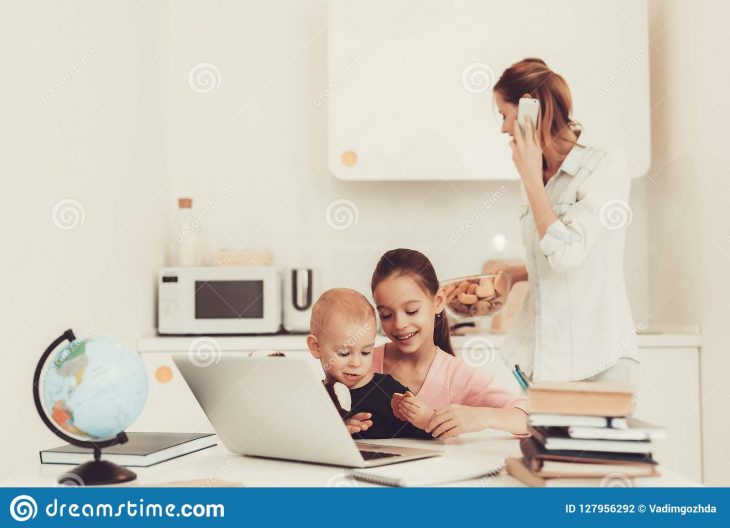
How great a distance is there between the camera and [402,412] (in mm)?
1528

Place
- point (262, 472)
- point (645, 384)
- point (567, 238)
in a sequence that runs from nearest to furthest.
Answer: point (262, 472), point (567, 238), point (645, 384)

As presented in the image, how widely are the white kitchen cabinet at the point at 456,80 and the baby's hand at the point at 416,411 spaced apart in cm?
147

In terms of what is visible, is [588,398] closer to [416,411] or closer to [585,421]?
[585,421]

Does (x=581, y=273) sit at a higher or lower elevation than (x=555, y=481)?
higher

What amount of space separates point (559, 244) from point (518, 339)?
16.5 inches

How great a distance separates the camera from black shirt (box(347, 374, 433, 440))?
157cm

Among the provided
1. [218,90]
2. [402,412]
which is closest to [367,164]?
[218,90]

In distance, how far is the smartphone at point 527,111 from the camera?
7.06 feet

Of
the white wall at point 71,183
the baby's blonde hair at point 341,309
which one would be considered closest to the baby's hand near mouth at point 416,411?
the baby's blonde hair at point 341,309

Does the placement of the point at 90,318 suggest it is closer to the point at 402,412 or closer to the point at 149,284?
the point at 149,284

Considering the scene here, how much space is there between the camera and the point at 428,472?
1.17 m

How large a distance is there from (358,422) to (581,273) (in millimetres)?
940

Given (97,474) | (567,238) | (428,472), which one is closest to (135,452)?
(97,474)

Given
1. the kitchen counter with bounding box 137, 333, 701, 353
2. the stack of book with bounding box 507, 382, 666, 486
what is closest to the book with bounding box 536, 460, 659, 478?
the stack of book with bounding box 507, 382, 666, 486
